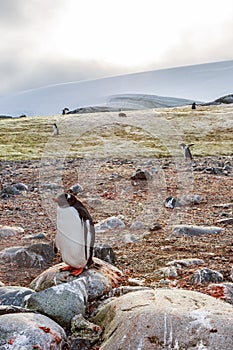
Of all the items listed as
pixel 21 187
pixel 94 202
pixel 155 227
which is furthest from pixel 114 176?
pixel 155 227

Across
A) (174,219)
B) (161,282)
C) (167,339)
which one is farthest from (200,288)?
(174,219)

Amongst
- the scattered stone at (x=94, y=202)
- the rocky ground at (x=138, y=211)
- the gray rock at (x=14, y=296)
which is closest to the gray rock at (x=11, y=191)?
the rocky ground at (x=138, y=211)

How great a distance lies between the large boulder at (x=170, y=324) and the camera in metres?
3.58

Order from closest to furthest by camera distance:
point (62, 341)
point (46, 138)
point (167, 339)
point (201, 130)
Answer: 1. point (167, 339)
2. point (62, 341)
3. point (46, 138)
4. point (201, 130)

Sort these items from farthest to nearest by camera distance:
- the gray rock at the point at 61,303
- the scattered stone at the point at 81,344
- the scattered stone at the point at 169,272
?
the scattered stone at the point at 169,272
the gray rock at the point at 61,303
the scattered stone at the point at 81,344

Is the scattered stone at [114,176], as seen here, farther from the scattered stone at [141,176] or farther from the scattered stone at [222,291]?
the scattered stone at [222,291]

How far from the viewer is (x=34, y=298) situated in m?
4.44

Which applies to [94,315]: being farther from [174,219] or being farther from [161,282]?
[174,219]

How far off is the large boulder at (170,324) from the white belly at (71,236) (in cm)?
127

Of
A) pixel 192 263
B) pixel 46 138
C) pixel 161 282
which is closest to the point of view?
pixel 161 282

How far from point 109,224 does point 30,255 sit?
2182 millimetres

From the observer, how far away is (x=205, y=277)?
5223 millimetres

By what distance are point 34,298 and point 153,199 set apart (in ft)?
23.7

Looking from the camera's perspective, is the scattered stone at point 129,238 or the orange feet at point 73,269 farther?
the scattered stone at point 129,238
